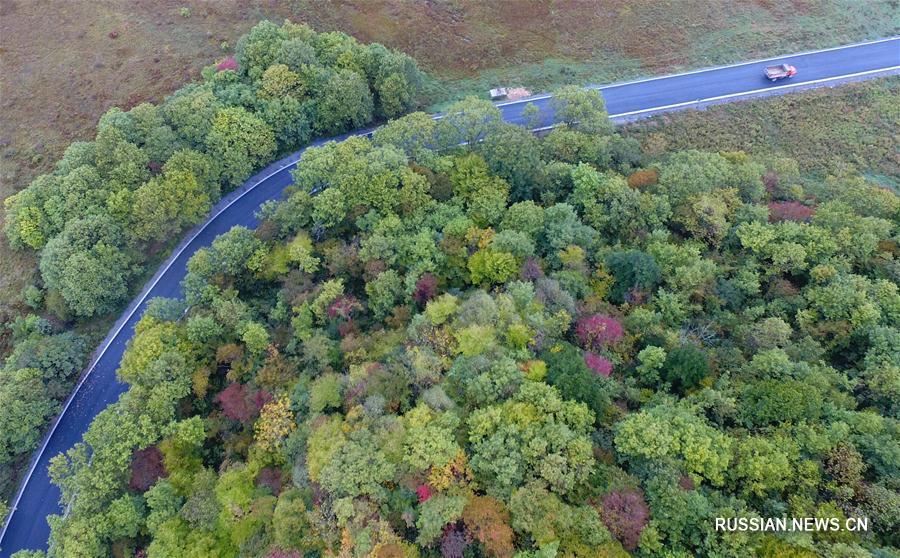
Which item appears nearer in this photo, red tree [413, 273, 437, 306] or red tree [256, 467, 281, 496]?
red tree [256, 467, 281, 496]

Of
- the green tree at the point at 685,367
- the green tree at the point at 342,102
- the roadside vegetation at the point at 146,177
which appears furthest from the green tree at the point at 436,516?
the green tree at the point at 342,102

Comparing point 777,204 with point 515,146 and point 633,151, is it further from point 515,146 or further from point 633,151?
point 515,146

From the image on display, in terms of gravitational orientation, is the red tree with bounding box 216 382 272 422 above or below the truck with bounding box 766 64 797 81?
below

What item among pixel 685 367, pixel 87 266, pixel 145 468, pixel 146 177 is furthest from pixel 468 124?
pixel 145 468

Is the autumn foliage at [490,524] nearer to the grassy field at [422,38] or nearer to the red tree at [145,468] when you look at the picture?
the red tree at [145,468]

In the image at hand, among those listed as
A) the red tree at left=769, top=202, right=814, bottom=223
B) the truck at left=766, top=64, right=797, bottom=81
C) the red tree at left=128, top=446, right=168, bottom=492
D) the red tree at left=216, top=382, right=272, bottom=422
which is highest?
the truck at left=766, top=64, right=797, bottom=81

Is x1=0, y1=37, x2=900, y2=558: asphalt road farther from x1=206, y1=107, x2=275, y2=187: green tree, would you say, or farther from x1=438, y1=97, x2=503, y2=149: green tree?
x1=438, y1=97, x2=503, y2=149: green tree

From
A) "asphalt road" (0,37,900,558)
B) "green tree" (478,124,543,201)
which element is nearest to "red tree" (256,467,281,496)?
"asphalt road" (0,37,900,558)
